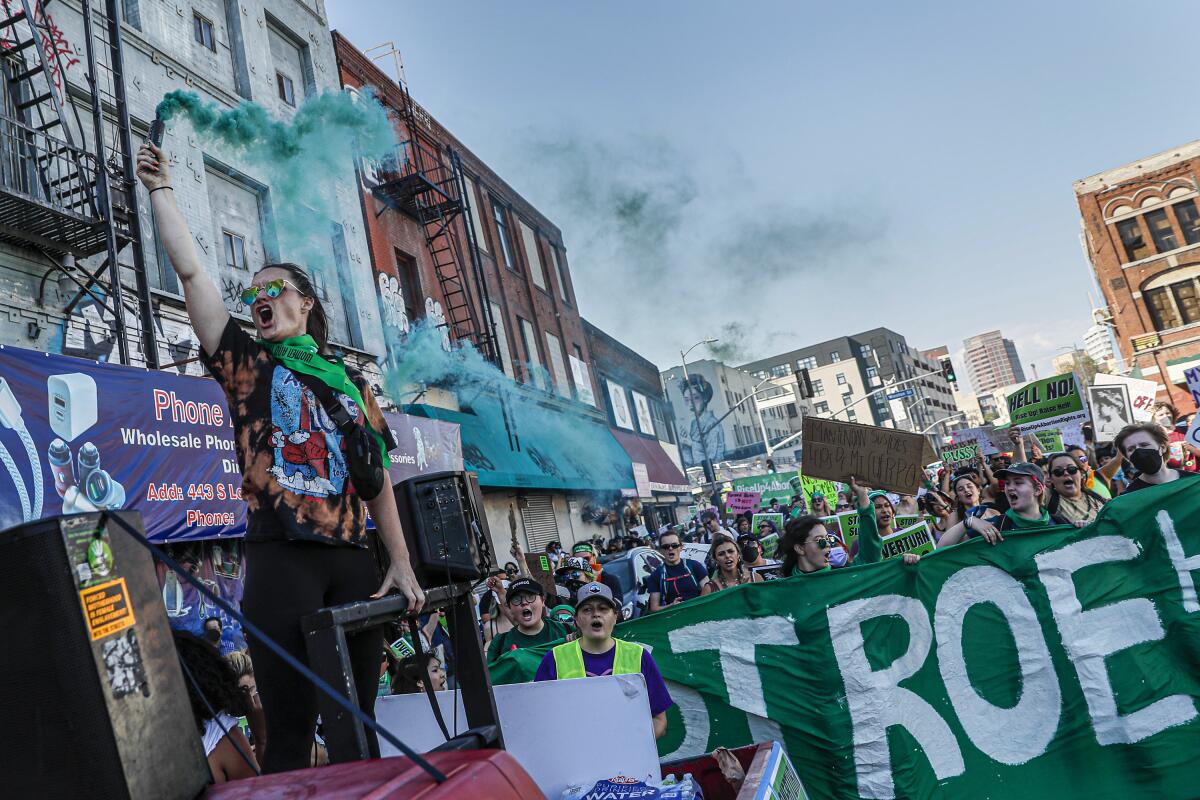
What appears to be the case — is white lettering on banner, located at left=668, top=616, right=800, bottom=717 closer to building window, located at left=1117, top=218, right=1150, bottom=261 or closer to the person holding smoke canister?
the person holding smoke canister

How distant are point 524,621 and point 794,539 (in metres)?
2.25

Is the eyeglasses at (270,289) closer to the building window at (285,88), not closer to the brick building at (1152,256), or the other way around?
the building window at (285,88)

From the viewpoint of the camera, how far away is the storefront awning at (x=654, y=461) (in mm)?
32500

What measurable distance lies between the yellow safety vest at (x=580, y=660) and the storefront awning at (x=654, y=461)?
1028 inches

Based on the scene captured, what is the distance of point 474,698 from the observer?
251 cm

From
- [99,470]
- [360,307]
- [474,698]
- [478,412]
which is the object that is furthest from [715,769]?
[478,412]

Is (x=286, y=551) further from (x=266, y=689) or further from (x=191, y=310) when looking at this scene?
(x=191, y=310)

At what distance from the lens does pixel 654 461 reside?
3494 centimetres

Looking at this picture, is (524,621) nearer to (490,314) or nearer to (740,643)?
(740,643)

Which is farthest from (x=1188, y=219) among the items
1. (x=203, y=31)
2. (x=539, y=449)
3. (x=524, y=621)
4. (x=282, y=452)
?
(x=282, y=452)

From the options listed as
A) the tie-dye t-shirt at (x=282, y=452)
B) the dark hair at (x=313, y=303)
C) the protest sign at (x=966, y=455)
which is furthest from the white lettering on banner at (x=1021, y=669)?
the protest sign at (x=966, y=455)

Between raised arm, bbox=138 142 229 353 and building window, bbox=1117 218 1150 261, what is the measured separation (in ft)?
163

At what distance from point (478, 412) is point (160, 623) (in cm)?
2026

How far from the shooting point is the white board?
3.44 meters
